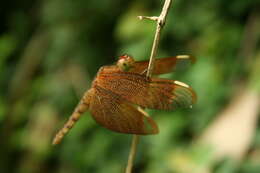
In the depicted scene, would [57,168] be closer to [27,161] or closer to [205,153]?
[27,161]

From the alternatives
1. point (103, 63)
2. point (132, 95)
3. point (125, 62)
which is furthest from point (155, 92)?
point (103, 63)

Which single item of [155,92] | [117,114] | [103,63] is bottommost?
[103,63]

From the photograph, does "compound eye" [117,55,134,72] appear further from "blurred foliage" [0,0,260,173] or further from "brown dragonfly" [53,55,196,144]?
"blurred foliage" [0,0,260,173]

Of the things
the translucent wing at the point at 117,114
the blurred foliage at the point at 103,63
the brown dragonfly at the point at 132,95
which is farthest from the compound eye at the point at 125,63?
the blurred foliage at the point at 103,63

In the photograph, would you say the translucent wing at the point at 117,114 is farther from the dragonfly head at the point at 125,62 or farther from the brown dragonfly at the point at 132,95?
the dragonfly head at the point at 125,62

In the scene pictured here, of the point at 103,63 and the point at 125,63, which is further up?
the point at 125,63

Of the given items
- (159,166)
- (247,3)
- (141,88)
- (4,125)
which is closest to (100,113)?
(141,88)

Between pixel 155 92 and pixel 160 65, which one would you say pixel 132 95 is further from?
pixel 160 65
